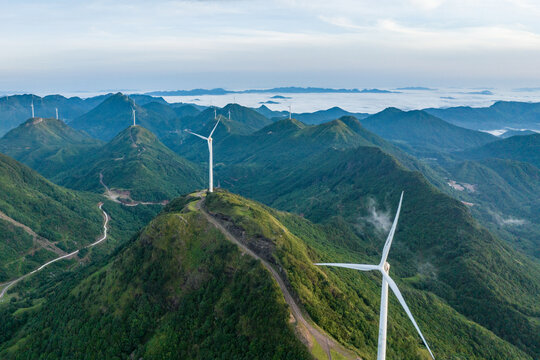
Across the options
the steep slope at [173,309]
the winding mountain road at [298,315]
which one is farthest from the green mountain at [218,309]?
the winding mountain road at [298,315]

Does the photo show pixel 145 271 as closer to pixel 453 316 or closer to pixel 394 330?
pixel 394 330

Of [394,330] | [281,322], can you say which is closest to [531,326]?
[394,330]

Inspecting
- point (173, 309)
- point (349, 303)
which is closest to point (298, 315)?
point (349, 303)

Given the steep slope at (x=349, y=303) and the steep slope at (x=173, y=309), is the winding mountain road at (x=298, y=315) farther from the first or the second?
the steep slope at (x=173, y=309)

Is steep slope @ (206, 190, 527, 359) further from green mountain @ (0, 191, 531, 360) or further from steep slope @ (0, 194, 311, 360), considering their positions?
steep slope @ (0, 194, 311, 360)

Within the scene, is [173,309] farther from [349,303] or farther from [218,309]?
[349,303]
